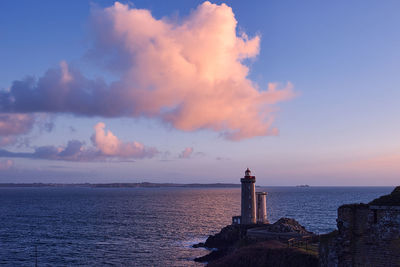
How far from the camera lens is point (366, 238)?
52.0 ft

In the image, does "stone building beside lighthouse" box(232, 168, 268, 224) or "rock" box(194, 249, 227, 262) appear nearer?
"rock" box(194, 249, 227, 262)

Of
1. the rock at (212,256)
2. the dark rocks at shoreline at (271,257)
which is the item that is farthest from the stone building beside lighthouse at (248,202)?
the dark rocks at shoreline at (271,257)

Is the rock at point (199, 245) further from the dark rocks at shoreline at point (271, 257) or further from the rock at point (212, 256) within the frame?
the dark rocks at shoreline at point (271, 257)

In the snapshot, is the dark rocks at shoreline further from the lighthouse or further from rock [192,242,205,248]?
rock [192,242,205,248]

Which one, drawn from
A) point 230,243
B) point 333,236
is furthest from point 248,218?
point 333,236

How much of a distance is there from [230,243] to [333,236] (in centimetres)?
4098

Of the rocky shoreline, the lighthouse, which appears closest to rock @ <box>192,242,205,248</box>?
the lighthouse

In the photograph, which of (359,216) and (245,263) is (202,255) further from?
(359,216)

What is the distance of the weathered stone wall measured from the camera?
15086 millimetres

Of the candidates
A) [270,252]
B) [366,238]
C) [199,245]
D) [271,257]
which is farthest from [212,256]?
[366,238]

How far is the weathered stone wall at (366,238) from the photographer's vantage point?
1509 cm

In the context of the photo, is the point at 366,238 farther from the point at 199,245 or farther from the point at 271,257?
the point at 199,245

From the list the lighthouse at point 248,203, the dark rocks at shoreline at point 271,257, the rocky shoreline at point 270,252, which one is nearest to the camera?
the dark rocks at shoreline at point 271,257

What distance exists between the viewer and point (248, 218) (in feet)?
189
